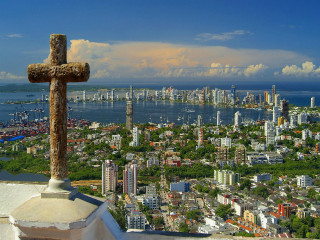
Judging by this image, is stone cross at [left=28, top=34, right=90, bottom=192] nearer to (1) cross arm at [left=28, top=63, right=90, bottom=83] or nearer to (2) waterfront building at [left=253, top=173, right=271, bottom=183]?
(1) cross arm at [left=28, top=63, right=90, bottom=83]

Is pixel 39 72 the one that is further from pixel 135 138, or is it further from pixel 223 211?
pixel 135 138

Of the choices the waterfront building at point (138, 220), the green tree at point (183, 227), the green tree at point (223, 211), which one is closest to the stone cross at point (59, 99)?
the green tree at point (183, 227)

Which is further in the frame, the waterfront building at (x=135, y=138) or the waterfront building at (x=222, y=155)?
the waterfront building at (x=135, y=138)

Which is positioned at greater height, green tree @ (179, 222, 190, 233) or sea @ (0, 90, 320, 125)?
sea @ (0, 90, 320, 125)

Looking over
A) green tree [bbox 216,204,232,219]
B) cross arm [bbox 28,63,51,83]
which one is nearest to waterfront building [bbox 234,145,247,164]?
green tree [bbox 216,204,232,219]

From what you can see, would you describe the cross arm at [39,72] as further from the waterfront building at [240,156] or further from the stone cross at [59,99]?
the waterfront building at [240,156]

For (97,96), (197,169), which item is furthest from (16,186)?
(97,96)

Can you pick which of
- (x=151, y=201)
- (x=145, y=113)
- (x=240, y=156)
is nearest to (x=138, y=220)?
(x=151, y=201)

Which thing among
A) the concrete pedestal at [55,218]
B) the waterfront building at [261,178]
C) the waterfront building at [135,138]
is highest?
the concrete pedestal at [55,218]
